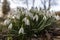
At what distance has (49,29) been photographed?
1938 millimetres

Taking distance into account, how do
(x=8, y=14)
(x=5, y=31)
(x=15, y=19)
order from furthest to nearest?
(x=8, y=14)
(x=5, y=31)
(x=15, y=19)

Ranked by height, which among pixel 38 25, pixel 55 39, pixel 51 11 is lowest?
pixel 55 39

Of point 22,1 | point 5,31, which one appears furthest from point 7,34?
point 22,1

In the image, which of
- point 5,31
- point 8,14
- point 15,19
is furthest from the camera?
point 8,14

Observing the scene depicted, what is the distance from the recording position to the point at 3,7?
7.08 feet

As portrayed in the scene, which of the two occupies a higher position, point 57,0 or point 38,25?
point 57,0

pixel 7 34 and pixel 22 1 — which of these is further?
pixel 22 1

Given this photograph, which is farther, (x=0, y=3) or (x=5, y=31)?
(x=0, y=3)

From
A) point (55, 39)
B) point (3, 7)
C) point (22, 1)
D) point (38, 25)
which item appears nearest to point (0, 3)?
point (3, 7)

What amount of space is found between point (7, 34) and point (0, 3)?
16.8 inches

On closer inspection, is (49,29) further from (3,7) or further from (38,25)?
(3,7)

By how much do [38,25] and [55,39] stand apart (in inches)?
11.8

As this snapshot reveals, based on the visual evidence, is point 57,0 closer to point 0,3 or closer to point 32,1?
point 32,1

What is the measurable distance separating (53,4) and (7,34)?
652 millimetres
